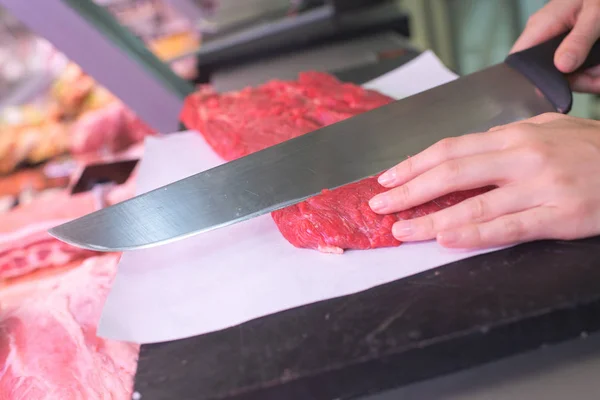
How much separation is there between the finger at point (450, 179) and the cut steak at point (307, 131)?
1.2 inches

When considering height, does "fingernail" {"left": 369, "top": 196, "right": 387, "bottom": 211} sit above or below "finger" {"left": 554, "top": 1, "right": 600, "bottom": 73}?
below

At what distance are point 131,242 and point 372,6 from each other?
7.91 ft

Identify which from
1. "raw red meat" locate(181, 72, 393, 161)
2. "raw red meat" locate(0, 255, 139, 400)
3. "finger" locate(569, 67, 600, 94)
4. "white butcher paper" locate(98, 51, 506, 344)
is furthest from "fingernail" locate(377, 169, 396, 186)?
"finger" locate(569, 67, 600, 94)

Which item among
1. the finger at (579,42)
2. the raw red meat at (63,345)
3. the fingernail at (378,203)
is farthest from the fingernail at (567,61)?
the raw red meat at (63,345)

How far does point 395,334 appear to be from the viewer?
75cm

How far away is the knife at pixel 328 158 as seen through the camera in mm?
1007

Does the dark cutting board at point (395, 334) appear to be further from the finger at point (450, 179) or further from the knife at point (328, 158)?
the knife at point (328, 158)

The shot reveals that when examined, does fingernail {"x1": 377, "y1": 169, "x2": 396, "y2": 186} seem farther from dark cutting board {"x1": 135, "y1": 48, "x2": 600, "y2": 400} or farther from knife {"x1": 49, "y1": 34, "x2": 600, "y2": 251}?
dark cutting board {"x1": 135, "y1": 48, "x2": 600, "y2": 400}

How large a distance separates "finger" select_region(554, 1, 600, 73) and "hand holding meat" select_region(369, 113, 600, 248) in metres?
0.40

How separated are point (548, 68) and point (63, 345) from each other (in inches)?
46.1

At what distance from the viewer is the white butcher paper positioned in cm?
88

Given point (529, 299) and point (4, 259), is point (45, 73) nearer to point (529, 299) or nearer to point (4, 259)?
point (4, 259)

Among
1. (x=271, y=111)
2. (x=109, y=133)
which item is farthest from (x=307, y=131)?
(x=109, y=133)

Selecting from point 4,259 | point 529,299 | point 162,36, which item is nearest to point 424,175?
point 529,299
